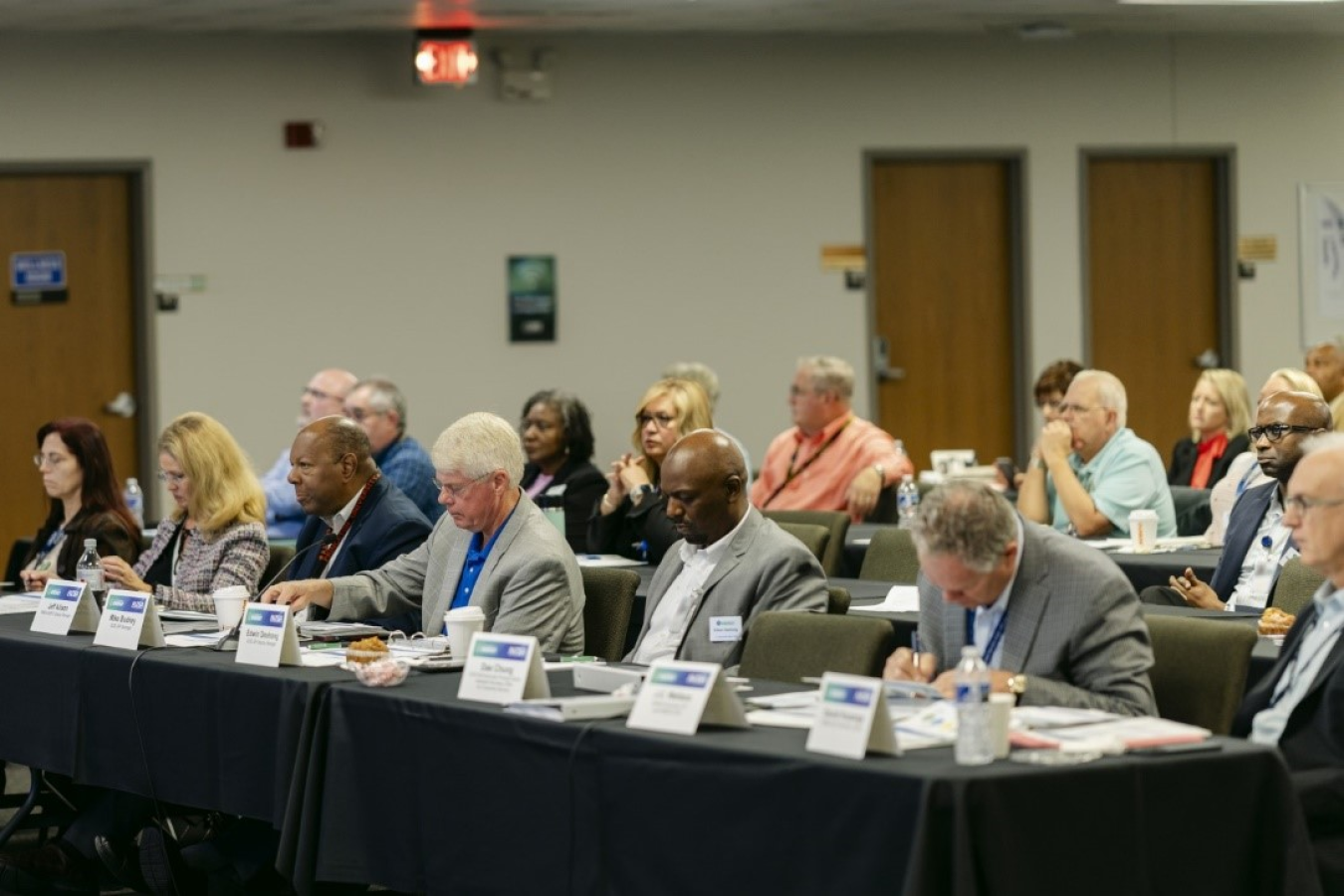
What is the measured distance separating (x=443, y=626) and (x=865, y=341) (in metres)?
6.81

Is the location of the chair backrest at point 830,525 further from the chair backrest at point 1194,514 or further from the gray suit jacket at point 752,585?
the gray suit jacket at point 752,585

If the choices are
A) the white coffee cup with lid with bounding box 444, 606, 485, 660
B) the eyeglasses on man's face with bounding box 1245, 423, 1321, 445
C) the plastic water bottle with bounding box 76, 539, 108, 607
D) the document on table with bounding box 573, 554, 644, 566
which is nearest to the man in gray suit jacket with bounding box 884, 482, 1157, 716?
the white coffee cup with lid with bounding box 444, 606, 485, 660

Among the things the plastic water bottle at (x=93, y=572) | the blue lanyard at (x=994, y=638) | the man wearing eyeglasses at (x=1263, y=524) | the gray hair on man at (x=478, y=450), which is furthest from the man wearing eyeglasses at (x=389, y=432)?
the blue lanyard at (x=994, y=638)

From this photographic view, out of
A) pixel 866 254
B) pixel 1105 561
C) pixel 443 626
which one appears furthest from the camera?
pixel 866 254

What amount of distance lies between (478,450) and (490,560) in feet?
0.84

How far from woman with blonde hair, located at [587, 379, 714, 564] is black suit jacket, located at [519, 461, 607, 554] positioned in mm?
276

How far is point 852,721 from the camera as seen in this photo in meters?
3.13

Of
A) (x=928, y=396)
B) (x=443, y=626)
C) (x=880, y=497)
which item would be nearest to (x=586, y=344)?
(x=928, y=396)

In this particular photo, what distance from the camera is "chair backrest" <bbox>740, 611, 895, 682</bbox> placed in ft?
13.4

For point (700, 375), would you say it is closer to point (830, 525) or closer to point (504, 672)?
point (830, 525)

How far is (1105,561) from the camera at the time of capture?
12.1ft

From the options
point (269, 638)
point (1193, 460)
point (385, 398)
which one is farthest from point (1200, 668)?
point (1193, 460)

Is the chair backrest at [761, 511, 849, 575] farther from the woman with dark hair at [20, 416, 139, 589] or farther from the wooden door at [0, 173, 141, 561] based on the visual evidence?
the wooden door at [0, 173, 141, 561]

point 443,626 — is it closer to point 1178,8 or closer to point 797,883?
point 797,883
